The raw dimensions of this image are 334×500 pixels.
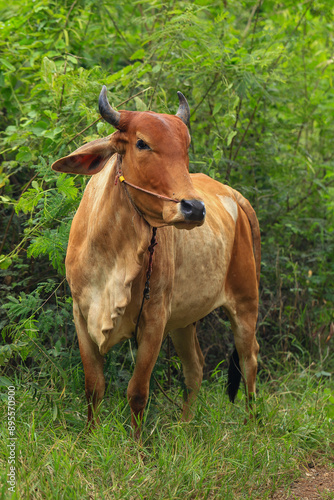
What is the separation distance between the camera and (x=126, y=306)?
3.45 meters

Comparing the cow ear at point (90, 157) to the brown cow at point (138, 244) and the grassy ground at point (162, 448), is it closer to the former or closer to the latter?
the brown cow at point (138, 244)

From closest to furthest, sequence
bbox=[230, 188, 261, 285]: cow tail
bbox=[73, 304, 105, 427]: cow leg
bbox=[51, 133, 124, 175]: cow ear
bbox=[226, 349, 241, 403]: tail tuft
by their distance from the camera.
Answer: bbox=[51, 133, 124, 175]: cow ear, bbox=[73, 304, 105, 427]: cow leg, bbox=[226, 349, 241, 403]: tail tuft, bbox=[230, 188, 261, 285]: cow tail

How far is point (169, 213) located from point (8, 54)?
2.65 metres

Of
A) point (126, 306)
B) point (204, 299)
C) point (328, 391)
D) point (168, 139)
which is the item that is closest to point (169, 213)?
point (168, 139)

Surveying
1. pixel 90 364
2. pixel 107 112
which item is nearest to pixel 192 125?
pixel 107 112

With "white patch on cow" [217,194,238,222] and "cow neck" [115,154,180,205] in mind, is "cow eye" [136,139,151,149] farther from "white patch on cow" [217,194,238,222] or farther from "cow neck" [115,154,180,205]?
"white patch on cow" [217,194,238,222]

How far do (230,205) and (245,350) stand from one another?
109 cm

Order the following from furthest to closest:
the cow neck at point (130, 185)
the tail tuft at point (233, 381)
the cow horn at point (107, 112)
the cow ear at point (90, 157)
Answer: the tail tuft at point (233, 381) < the cow ear at point (90, 157) < the cow horn at point (107, 112) < the cow neck at point (130, 185)

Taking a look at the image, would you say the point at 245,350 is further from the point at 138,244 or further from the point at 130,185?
the point at 130,185

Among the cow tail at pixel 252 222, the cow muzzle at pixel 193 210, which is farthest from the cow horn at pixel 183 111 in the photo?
the cow tail at pixel 252 222

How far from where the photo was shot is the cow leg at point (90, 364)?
370cm

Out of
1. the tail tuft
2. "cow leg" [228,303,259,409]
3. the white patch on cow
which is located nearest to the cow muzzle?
the white patch on cow

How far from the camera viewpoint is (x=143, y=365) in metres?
3.62

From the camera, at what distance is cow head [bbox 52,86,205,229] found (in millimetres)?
3055
